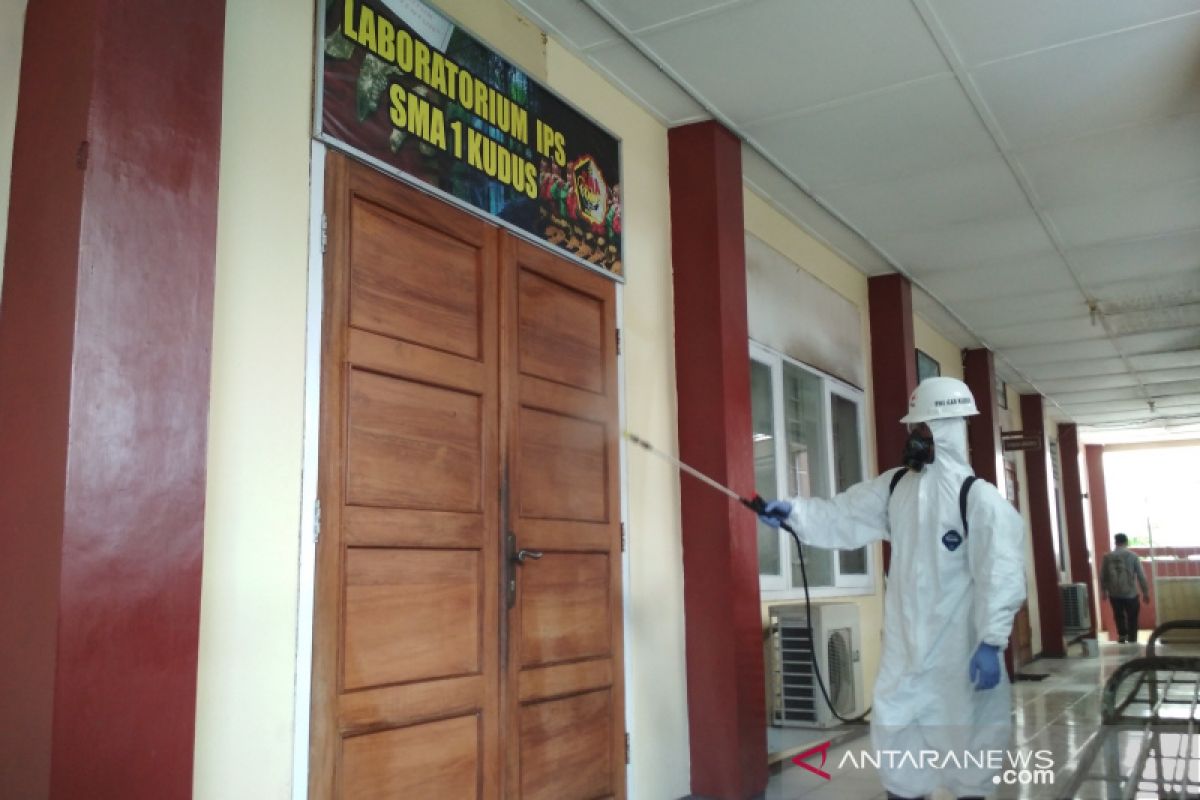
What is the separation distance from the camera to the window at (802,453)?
5.51 meters

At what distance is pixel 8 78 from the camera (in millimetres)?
2297

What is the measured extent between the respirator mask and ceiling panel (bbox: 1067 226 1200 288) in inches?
159

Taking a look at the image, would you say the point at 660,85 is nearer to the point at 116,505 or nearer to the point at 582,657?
the point at 582,657

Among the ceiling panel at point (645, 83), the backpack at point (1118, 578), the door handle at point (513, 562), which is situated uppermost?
the ceiling panel at point (645, 83)

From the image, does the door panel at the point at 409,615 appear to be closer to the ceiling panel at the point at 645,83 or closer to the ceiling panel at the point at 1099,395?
the ceiling panel at the point at 645,83

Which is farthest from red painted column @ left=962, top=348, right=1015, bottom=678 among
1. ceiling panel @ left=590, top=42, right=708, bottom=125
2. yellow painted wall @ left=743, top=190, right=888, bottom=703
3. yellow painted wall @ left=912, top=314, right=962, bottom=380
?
ceiling panel @ left=590, top=42, right=708, bottom=125

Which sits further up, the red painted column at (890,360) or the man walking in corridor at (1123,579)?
the red painted column at (890,360)

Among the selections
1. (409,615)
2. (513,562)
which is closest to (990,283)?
(513,562)

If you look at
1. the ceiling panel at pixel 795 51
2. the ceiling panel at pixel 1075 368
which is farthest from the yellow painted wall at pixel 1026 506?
the ceiling panel at pixel 795 51

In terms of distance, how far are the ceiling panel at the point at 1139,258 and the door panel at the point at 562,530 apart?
4.22 meters

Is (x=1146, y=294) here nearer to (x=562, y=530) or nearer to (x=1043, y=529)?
(x=1043, y=529)

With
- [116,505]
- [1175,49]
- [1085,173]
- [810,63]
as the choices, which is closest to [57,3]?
[116,505]

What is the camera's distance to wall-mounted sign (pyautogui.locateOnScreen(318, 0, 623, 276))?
116 inches

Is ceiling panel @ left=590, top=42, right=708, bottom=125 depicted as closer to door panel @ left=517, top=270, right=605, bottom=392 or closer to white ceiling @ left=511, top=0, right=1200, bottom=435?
white ceiling @ left=511, top=0, right=1200, bottom=435
